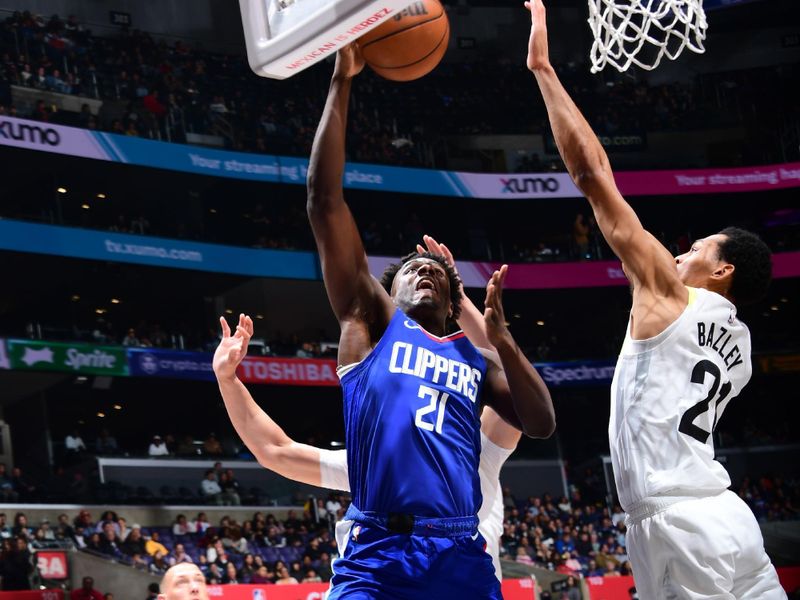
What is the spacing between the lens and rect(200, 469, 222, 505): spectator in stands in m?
20.1

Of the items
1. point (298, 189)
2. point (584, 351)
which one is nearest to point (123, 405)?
point (298, 189)

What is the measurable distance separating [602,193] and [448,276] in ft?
2.09

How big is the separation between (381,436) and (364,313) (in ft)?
1.48

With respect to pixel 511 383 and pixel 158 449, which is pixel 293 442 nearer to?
pixel 511 383

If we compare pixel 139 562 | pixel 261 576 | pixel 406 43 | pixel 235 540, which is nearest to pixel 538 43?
pixel 406 43

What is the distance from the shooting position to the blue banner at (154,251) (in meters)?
21.2

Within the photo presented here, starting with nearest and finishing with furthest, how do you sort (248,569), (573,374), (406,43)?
(406,43) → (248,569) → (573,374)

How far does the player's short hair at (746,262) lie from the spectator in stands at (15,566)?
12459 millimetres

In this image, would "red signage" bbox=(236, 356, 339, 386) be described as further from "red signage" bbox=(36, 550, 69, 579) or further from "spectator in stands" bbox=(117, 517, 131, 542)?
"red signage" bbox=(36, 550, 69, 579)

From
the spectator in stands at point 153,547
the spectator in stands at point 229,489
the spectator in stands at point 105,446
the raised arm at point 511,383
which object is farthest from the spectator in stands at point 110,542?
the raised arm at point 511,383

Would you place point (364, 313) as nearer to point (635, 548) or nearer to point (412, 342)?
point (412, 342)

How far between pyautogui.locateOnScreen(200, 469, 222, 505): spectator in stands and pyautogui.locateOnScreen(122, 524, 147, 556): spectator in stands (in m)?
3.49

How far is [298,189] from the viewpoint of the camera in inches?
1065

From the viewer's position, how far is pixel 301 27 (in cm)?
381
